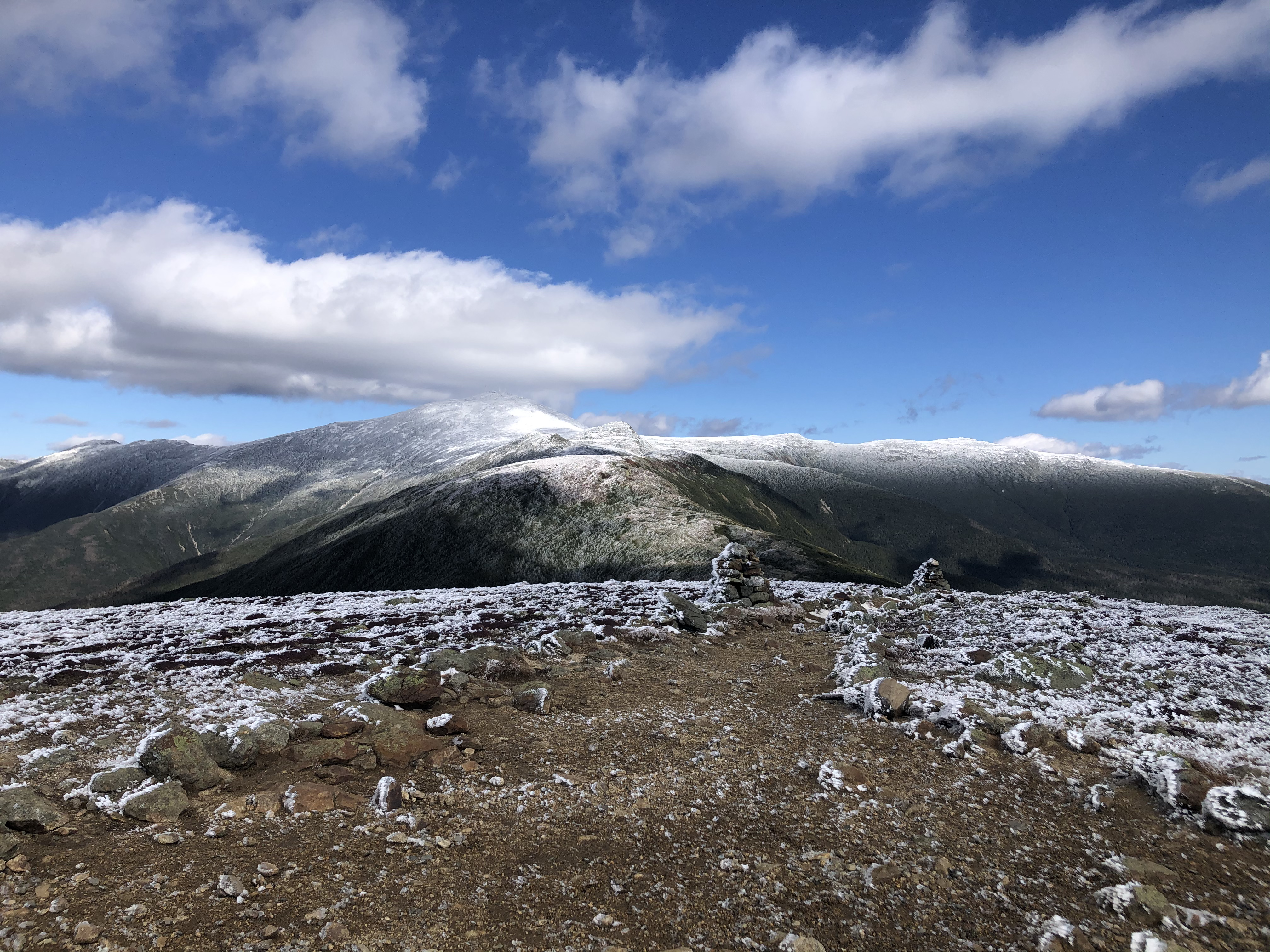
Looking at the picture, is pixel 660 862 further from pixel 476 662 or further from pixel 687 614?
pixel 687 614

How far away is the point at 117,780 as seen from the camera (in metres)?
8.84

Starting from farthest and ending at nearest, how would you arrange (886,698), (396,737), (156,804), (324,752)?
1. (886,698)
2. (396,737)
3. (324,752)
4. (156,804)

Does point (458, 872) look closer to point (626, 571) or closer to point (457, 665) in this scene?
point (457, 665)

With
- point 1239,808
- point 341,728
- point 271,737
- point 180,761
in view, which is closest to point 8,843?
point 180,761

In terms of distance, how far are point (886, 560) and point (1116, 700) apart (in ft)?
643

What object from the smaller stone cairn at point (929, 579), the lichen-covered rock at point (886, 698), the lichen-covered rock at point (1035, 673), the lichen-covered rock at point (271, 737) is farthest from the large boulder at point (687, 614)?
the smaller stone cairn at point (929, 579)

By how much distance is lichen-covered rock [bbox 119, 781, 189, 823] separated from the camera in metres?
8.26

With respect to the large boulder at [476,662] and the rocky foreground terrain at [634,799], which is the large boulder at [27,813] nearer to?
the rocky foreground terrain at [634,799]

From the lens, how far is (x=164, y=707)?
12.8 metres

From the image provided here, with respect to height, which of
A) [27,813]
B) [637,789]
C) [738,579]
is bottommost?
[637,789]

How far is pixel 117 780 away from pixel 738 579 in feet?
74.4

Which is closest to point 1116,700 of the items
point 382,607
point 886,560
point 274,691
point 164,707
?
point 274,691

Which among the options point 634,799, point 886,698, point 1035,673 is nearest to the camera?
point 634,799

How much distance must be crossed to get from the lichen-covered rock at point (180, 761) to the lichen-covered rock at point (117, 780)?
0.12 metres
